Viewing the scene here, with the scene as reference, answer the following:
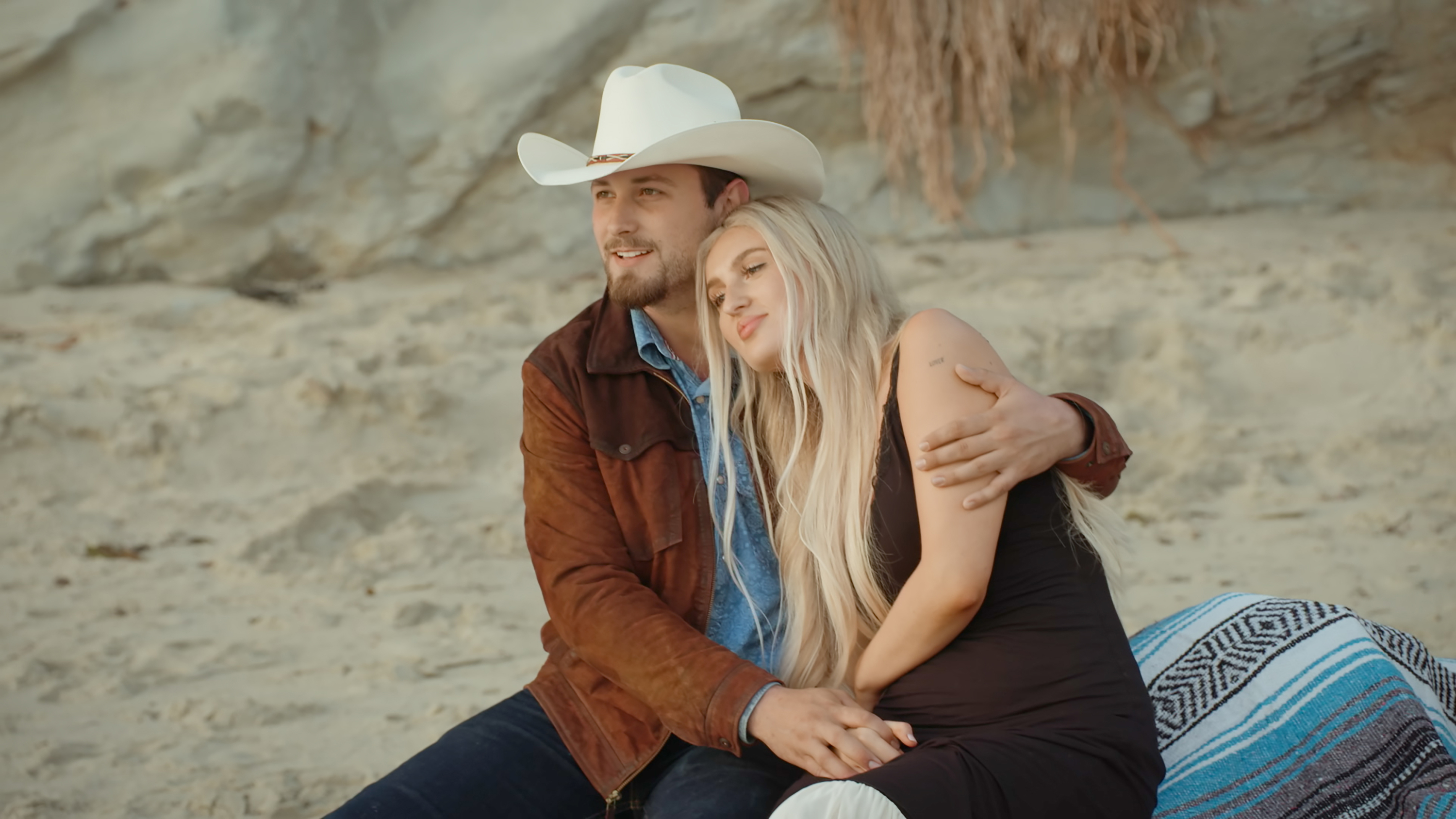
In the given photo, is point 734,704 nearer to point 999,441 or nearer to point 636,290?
point 999,441

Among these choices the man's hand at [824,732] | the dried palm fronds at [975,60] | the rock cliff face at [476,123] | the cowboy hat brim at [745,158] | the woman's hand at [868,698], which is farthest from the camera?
the dried palm fronds at [975,60]

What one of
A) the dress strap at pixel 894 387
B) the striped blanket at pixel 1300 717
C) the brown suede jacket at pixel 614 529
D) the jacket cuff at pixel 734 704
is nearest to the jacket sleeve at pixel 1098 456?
the brown suede jacket at pixel 614 529

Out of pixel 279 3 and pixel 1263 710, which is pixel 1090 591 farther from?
pixel 279 3

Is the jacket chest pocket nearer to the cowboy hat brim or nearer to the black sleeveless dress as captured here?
the black sleeveless dress

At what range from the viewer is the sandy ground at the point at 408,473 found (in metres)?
3.56

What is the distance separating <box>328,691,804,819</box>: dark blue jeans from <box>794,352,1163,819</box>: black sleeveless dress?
0.97ft

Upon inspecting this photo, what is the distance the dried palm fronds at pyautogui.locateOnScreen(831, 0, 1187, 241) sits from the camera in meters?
6.69

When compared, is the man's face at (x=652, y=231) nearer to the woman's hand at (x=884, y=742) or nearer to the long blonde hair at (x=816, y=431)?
the long blonde hair at (x=816, y=431)

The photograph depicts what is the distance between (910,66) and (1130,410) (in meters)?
2.31

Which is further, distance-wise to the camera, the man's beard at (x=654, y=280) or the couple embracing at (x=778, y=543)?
the man's beard at (x=654, y=280)

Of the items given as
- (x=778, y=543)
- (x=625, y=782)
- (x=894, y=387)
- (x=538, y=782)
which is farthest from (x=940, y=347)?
(x=538, y=782)

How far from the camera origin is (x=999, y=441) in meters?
2.12

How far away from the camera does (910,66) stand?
673cm

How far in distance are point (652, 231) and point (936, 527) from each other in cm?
95
